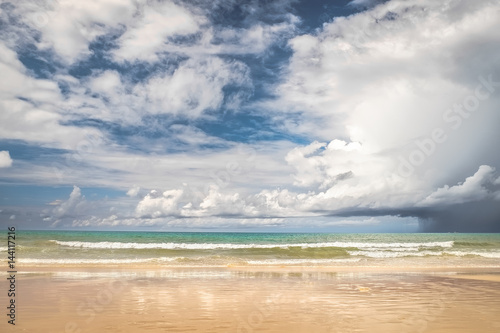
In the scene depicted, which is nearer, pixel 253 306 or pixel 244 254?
pixel 253 306

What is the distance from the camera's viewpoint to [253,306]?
39.2 feet

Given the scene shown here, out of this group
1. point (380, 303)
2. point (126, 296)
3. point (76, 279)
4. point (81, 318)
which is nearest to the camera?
point (81, 318)

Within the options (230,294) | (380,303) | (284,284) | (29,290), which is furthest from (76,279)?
(380,303)

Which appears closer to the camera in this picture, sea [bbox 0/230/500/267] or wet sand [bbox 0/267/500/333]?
wet sand [bbox 0/267/500/333]

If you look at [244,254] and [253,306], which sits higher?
[253,306]

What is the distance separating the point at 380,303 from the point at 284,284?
560 centimetres

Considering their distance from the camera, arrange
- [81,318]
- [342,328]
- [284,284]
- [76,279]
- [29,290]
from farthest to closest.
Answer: [76,279]
[284,284]
[29,290]
[81,318]
[342,328]

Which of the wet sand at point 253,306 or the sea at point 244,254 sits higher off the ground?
the wet sand at point 253,306

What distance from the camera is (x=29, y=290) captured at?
14906 mm

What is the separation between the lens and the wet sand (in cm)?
942

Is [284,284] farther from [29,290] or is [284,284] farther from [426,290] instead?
[29,290]

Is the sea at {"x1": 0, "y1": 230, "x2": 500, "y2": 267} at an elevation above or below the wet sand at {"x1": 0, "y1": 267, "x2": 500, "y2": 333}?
below

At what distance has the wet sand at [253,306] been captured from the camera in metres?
9.42

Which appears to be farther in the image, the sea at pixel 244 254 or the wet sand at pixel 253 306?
the sea at pixel 244 254
